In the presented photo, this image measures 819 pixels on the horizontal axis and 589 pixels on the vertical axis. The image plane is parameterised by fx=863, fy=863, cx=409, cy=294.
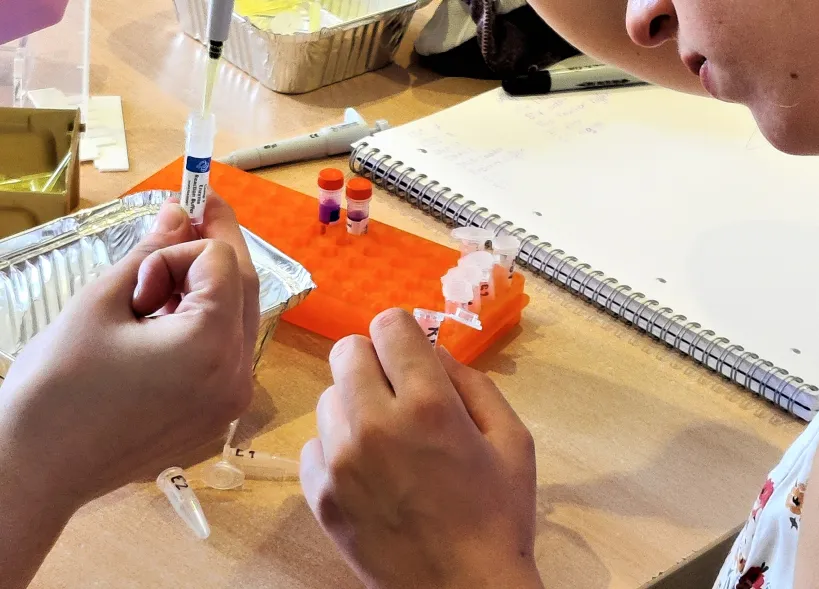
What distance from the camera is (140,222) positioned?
2.40 feet

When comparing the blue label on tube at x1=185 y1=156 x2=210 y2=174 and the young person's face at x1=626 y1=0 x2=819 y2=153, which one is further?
the blue label on tube at x1=185 y1=156 x2=210 y2=174

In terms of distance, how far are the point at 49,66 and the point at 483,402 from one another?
750mm

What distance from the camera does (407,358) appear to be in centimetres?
50

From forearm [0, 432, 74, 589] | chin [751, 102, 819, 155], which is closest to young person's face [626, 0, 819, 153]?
chin [751, 102, 819, 155]

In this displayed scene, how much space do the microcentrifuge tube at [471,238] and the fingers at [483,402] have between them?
0.26 metres

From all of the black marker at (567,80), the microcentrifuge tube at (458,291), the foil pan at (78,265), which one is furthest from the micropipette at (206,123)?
the black marker at (567,80)

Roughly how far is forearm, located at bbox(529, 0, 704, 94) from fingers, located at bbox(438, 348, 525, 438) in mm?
360

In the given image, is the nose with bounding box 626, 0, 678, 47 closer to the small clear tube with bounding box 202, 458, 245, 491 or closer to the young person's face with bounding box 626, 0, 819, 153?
the young person's face with bounding box 626, 0, 819, 153

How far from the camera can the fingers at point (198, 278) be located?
509 millimetres

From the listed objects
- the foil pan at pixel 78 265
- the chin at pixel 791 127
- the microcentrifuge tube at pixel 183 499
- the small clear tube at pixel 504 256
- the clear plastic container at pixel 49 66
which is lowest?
the microcentrifuge tube at pixel 183 499

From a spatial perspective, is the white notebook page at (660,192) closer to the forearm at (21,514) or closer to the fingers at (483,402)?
the fingers at (483,402)

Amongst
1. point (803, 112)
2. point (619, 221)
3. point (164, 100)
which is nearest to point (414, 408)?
point (803, 112)

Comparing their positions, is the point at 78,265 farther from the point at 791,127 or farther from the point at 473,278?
the point at 791,127

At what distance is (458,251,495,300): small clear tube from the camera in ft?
2.45
